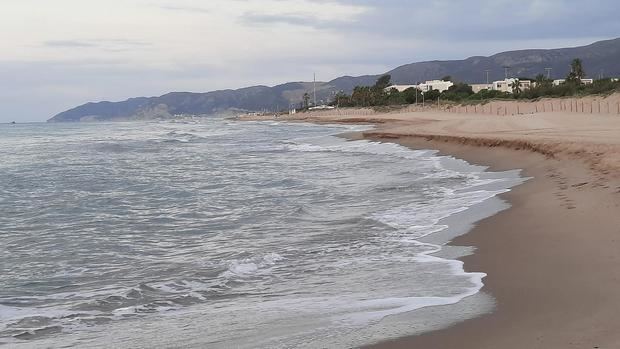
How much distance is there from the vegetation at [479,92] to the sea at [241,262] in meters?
43.5

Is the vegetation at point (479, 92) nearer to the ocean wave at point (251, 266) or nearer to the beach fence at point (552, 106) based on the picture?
the beach fence at point (552, 106)

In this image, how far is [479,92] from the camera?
90.9 m

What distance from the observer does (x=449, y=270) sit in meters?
7.65

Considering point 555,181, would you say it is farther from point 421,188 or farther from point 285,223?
point 285,223

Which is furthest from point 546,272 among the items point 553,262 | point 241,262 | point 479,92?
point 479,92

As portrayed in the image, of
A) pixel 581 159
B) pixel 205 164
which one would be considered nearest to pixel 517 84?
pixel 205 164

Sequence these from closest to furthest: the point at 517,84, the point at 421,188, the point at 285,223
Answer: the point at 285,223 → the point at 421,188 → the point at 517,84

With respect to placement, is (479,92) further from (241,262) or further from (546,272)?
(546,272)

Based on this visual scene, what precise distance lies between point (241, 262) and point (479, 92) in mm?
86305

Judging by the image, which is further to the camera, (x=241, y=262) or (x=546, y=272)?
(x=241, y=262)

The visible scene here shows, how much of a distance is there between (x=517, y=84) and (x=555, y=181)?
88547 millimetres

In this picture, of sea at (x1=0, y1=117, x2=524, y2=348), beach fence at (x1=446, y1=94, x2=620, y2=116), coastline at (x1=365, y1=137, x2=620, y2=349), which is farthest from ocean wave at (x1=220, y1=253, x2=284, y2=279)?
beach fence at (x1=446, y1=94, x2=620, y2=116)

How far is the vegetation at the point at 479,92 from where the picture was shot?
6488 centimetres

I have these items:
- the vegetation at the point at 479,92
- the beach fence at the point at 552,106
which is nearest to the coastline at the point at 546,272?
the beach fence at the point at 552,106
